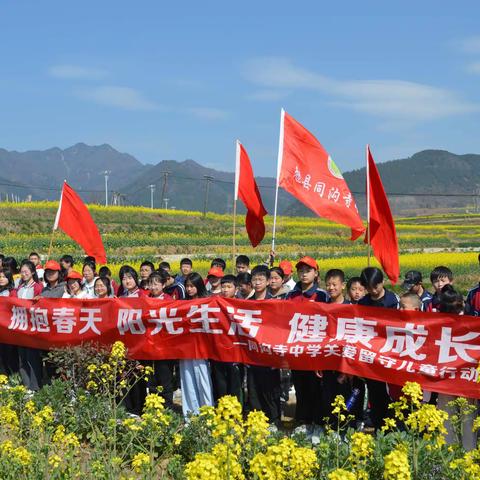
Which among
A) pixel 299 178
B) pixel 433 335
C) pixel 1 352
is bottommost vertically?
pixel 1 352

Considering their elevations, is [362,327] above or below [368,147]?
below

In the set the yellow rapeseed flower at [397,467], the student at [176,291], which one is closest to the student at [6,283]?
the student at [176,291]

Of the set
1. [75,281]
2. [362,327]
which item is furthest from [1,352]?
[362,327]

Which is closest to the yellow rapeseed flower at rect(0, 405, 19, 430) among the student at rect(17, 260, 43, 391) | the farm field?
the student at rect(17, 260, 43, 391)

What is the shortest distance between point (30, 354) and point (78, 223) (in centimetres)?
305

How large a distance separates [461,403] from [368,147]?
4.66m

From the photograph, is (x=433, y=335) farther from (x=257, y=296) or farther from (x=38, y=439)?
(x=38, y=439)

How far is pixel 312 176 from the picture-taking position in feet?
34.1

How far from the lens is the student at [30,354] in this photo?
9.57m

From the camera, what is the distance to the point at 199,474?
3633mm

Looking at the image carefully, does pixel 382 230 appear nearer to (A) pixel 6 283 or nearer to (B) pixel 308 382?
(B) pixel 308 382

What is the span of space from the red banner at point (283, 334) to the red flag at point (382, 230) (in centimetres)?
202

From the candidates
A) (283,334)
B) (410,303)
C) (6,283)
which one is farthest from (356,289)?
(6,283)

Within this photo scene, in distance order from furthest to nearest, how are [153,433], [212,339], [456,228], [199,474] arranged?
[456,228], [212,339], [153,433], [199,474]
